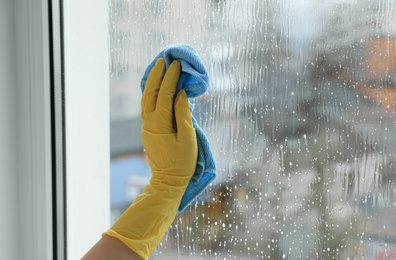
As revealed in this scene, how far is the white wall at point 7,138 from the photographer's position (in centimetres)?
100

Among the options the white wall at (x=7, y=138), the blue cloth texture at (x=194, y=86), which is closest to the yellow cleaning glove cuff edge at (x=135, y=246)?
the blue cloth texture at (x=194, y=86)

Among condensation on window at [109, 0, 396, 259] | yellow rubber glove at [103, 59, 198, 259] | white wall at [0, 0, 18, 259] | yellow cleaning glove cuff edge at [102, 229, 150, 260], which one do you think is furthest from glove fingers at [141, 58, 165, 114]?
white wall at [0, 0, 18, 259]

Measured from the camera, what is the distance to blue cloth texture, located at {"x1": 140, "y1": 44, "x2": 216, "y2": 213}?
703mm

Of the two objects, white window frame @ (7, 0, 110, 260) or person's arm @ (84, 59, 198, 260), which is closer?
person's arm @ (84, 59, 198, 260)

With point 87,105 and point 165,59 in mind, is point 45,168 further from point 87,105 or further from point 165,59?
point 165,59

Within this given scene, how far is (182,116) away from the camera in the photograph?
720mm

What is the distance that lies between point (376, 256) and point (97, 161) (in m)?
0.72

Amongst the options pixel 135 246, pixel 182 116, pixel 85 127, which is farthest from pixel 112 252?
pixel 85 127

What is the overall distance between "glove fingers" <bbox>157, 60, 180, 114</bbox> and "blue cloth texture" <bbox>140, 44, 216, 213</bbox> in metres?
0.01

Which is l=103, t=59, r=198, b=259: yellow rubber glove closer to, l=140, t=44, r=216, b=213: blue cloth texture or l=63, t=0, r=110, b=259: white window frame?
l=140, t=44, r=216, b=213: blue cloth texture

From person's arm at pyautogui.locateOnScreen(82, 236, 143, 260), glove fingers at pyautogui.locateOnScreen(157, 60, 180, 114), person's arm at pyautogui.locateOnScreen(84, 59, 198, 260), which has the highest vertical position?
glove fingers at pyautogui.locateOnScreen(157, 60, 180, 114)

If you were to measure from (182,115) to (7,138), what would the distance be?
58 cm

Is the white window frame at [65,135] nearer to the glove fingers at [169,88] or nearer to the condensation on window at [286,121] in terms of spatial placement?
the condensation on window at [286,121]

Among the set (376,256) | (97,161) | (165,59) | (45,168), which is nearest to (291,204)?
(376,256)
